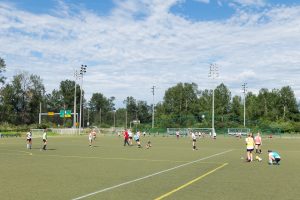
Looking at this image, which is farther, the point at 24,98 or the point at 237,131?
the point at 24,98

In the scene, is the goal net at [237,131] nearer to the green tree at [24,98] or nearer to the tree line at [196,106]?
the tree line at [196,106]

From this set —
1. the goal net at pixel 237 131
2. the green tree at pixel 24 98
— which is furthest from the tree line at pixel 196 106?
the goal net at pixel 237 131

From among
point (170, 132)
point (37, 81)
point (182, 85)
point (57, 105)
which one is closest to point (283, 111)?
point (182, 85)

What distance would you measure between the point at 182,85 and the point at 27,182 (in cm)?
14968

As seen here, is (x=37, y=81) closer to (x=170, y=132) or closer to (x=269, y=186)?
(x=170, y=132)

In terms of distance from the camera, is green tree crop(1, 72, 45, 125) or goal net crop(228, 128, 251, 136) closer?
goal net crop(228, 128, 251, 136)

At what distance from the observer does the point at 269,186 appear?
1445 centimetres

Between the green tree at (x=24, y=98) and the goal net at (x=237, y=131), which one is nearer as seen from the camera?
the goal net at (x=237, y=131)

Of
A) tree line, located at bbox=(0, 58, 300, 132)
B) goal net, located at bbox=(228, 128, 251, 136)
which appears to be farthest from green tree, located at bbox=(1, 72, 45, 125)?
goal net, located at bbox=(228, 128, 251, 136)

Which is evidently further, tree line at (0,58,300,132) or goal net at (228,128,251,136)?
tree line at (0,58,300,132)

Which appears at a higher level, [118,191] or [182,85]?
[182,85]

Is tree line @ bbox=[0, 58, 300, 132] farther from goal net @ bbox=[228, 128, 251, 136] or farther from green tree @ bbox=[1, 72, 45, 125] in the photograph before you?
goal net @ bbox=[228, 128, 251, 136]

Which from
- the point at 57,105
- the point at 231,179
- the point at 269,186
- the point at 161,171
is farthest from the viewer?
the point at 57,105

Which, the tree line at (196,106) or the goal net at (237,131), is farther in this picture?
the tree line at (196,106)
